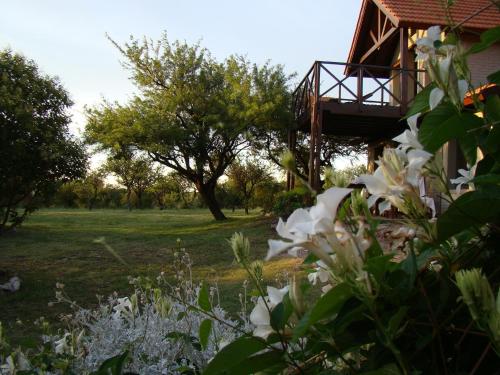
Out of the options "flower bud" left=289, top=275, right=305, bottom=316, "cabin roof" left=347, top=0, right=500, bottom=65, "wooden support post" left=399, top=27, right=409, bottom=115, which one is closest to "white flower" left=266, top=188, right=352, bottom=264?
"flower bud" left=289, top=275, right=305, bottom=316

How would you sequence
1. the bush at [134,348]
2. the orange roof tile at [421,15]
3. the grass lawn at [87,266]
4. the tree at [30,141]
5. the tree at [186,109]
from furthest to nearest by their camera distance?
the tree at [186,109] → the orange roof tile at [421,15] → the tree at [30,141] → the grass lawn at [87,266] → the bush at [134,348]

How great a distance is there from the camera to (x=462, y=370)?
1.88ft

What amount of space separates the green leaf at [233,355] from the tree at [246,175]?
2548cm

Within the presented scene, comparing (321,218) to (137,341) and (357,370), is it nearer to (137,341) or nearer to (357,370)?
(357,370)

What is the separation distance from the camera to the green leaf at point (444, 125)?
635 millimetres

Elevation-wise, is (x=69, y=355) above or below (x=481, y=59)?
below

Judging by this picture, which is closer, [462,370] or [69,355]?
[462,370]

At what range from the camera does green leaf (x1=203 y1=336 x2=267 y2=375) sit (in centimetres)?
60

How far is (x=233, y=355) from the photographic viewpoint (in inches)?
23.9

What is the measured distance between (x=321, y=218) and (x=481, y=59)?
10.9 m

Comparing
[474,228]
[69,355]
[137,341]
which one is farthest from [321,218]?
[137,341]

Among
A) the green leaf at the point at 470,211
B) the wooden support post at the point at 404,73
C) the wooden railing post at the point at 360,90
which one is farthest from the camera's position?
the wooden support post at the point at 404,73

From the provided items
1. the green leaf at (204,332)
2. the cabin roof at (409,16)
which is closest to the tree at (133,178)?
the cabin roof at (409,16)

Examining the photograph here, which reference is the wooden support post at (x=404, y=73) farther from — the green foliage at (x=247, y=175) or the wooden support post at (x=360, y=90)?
the green foliage at (x=247, y=175)
